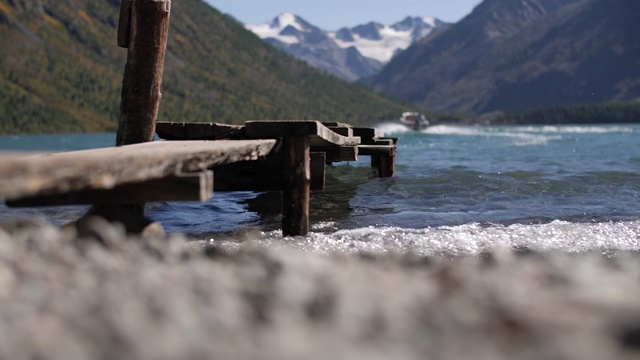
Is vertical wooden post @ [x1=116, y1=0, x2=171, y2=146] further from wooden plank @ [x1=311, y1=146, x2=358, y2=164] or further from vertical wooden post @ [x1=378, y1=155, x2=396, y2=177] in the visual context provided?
vertical wooden post @ [x1=378, y1=155, x2=396, y2=177]

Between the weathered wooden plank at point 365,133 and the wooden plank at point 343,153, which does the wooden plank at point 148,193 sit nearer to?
the wooden plank at point 343,153

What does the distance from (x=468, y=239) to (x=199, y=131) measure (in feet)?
12.4

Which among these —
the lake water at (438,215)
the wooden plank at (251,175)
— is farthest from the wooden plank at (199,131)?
the lake water at (438,215)

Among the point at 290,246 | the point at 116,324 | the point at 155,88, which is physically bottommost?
the point at 290,246

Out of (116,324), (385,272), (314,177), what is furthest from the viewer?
(314,177)

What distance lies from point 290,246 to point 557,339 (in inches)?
229

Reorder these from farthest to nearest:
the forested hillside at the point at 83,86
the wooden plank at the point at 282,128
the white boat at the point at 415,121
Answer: the forested hillside at the point at 83,86 < the white boat at the point at 415,121 < the wooden plank at the point at 282,128

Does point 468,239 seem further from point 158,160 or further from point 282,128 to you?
point 158,160

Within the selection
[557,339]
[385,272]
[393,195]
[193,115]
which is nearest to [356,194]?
[393,195]

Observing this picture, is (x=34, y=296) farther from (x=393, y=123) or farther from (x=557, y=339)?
(x=393, y=123)

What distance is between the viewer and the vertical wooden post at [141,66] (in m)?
7.91

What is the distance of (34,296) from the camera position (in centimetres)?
235

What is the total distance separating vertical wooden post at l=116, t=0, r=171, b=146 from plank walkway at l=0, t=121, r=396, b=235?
913 mm

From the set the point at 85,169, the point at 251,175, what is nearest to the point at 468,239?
the point at 251,175
